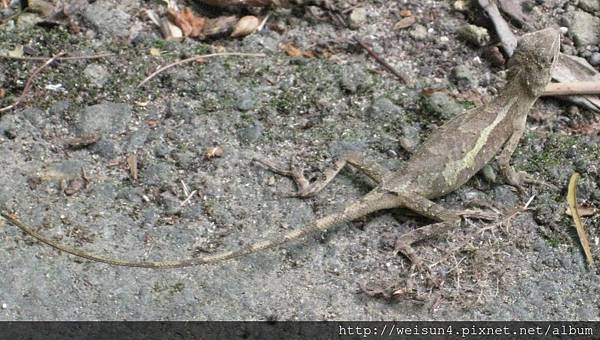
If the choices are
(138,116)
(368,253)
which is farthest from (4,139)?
(368,253)

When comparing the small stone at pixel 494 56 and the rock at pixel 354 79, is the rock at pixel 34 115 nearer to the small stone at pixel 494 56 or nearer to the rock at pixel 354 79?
the rock at pixel 354 79

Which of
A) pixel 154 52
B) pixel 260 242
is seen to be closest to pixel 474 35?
pixel 154 52

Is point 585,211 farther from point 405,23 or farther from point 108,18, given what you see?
point 108,18

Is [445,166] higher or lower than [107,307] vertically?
higher

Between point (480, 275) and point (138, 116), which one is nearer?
point (480, 275)

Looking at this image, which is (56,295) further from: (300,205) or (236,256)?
(300,205)

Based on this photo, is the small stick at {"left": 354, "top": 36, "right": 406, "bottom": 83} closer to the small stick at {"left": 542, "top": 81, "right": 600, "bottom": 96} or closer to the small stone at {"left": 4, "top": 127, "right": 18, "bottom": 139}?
the small stick at {"left": 542, "top": 81, "right": 600, "bottom": 96}
